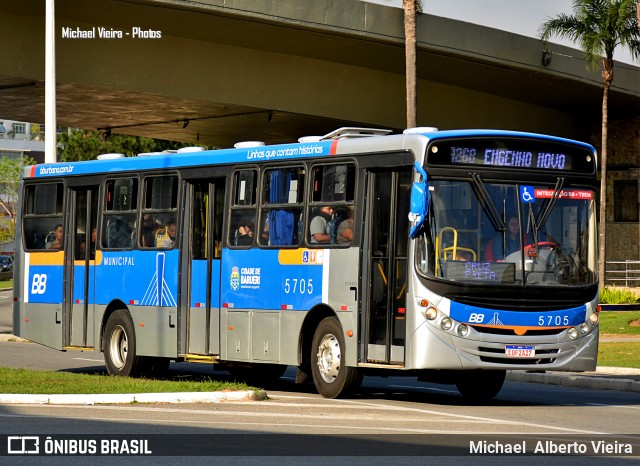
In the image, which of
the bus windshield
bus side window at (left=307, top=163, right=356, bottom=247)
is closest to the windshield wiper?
the bus windshield

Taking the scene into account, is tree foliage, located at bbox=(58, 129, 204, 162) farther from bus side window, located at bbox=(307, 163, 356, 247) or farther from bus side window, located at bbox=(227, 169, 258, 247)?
bus side window, located at bbox=(307, 163, 356, 247)

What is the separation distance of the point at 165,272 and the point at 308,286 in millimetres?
3383

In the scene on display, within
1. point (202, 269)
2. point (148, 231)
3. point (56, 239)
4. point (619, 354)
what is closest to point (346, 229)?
point (202, 269)

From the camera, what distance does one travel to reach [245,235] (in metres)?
19.4

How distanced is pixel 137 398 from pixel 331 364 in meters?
2.69

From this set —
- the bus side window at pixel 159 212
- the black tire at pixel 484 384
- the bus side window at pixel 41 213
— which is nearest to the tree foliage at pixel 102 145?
the bus side window at pixel 41 213

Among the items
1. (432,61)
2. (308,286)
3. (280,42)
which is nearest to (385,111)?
(432,61)

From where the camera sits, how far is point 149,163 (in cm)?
2141

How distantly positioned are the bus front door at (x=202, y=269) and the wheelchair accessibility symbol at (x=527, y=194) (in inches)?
194

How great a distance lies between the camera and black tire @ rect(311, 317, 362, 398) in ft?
57.5

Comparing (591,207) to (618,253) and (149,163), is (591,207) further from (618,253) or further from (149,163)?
(618,253)

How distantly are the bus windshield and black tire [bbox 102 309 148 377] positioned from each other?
6523mm

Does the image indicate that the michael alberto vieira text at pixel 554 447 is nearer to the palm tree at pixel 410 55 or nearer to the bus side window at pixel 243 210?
the bus side window at pixel 243 210

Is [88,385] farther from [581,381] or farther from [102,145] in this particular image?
[102,145]
